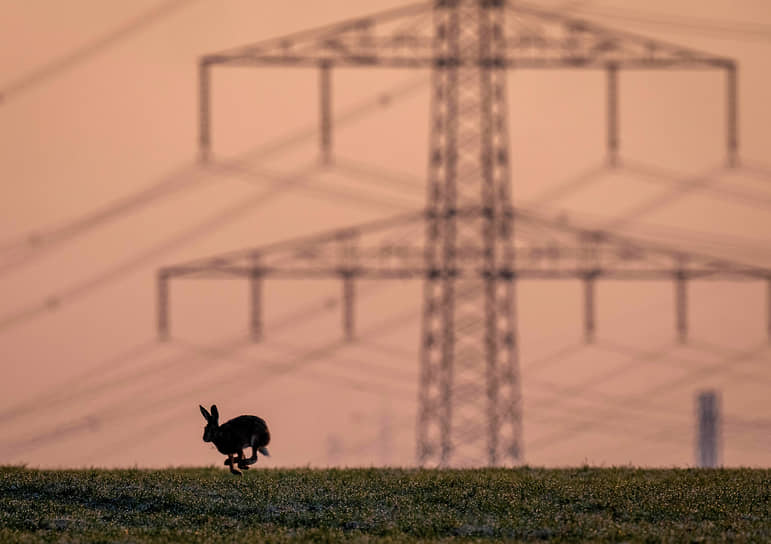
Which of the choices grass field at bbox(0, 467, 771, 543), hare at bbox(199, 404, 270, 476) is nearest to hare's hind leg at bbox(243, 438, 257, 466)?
hare at bbox(199, 404, 270, 476)

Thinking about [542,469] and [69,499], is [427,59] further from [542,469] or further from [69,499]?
[69,499]

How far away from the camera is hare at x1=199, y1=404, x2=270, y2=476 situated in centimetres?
3216

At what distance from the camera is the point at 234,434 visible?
32.2m

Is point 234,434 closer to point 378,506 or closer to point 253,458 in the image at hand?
point 253,458

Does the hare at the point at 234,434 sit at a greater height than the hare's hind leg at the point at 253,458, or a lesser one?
greater

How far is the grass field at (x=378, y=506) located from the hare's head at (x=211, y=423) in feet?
5.88

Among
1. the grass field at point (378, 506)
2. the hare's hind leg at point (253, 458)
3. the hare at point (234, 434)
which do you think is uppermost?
the hare at point (234, 434)

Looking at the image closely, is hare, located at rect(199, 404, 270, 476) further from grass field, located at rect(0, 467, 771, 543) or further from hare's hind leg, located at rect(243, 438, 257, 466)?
grass field, located at rect(0, 467, 771, 543)

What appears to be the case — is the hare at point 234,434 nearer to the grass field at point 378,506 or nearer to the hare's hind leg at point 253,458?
the hare's hind leg at point 253,458

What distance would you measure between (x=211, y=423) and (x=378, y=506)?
14.0ft

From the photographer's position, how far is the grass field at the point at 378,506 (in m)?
31.3

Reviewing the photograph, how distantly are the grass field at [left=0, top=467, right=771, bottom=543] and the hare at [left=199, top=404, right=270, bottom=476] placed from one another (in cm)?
147

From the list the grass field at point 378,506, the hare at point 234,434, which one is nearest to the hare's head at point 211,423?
the hare at point 234,434

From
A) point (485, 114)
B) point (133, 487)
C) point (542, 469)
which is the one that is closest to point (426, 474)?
point (542, 469)
